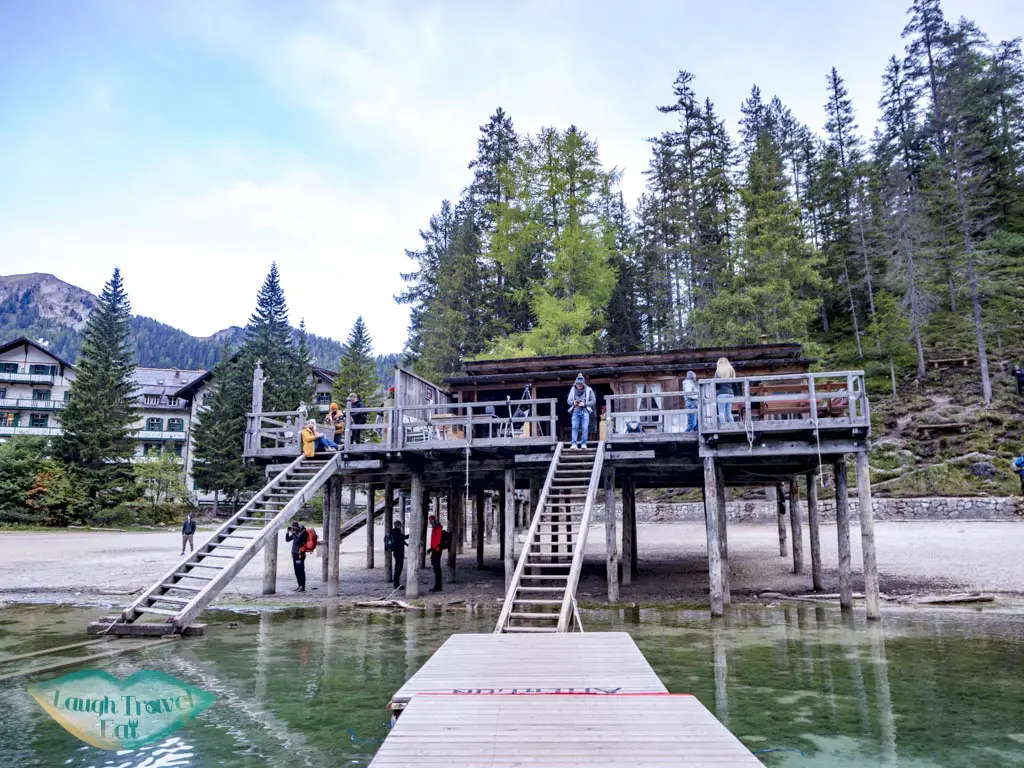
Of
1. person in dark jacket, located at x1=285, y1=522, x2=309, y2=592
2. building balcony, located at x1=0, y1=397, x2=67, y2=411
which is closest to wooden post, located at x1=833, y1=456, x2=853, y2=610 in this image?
person in dark jacket, located at x1=285, y1=522, x2=309, y2=592

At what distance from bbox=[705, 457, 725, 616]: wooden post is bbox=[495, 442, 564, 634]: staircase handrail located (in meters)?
3.83

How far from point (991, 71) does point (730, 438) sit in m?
61.8

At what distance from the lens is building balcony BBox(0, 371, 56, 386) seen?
7019 centimetres

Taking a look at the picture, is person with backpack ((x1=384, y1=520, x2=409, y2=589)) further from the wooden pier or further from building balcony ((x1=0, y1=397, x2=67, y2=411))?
building balcony ((x1=0, y1=397, x2=67, y2=411))

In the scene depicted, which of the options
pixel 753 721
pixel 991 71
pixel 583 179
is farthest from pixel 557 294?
pixel 991 71

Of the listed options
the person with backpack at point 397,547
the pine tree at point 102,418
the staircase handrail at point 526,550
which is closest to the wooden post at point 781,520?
the staircase handrail at point 526,550

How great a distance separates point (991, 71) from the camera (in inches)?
2295

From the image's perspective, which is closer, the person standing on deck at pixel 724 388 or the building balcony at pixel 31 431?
the person standing on deck at pixel 724 388

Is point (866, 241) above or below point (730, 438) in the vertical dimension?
above

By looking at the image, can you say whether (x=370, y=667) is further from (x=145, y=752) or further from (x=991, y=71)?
(x=991, y=71)

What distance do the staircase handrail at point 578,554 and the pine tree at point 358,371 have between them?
4913 centimetres

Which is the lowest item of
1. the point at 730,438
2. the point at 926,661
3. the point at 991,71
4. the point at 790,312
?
the point at 926,661

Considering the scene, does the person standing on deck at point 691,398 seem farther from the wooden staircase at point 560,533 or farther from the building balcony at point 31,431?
the building balcony at point 31,431

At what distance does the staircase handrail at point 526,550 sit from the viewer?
39.3 feet
